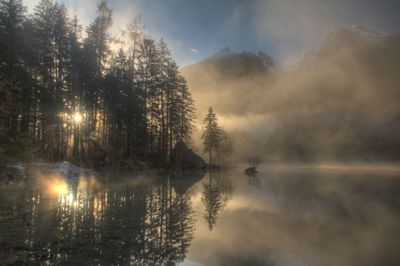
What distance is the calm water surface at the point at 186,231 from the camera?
10484 mm

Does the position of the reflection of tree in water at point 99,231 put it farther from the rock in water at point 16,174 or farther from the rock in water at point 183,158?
the rock in water at point 183,158

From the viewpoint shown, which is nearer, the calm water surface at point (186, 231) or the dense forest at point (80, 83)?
the calm water surface at point (186, 231)

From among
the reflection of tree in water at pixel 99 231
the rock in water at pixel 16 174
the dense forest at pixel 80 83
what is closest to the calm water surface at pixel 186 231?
the reflection of tree in water at pixel 99 231

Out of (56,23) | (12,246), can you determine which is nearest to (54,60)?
(56,23)

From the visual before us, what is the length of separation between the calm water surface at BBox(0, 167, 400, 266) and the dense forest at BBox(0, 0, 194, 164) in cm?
1908

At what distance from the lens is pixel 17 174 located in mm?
26156

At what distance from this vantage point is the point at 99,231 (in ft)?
43.5

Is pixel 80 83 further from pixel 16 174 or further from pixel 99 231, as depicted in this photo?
pixel 99 231

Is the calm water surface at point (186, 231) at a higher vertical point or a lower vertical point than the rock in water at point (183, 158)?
lower

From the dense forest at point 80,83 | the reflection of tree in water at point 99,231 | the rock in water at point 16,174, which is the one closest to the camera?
the reflection of tree in water at point 99,231

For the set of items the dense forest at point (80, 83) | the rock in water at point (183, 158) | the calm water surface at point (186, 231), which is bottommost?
the calm water surface at point (186, 231)

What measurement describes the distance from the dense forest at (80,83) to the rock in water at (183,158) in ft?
11.6

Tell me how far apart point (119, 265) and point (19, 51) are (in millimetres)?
38546

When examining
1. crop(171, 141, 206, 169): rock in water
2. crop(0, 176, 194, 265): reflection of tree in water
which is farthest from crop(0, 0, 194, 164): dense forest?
crop(0, 176, 194, 265): reflection of tree in water
